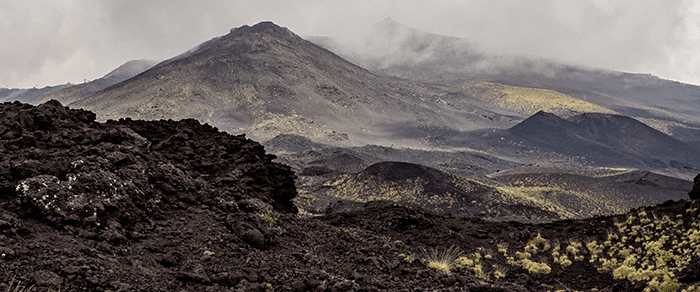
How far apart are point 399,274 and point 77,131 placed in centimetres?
639

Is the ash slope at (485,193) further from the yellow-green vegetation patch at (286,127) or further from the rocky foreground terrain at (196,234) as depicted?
the yellow-green vegetation patch at (286,127)

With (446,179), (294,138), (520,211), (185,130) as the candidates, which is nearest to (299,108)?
(294,138)

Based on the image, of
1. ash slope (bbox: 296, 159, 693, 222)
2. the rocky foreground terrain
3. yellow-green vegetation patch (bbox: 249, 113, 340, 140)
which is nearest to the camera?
the rocky foreground terrain

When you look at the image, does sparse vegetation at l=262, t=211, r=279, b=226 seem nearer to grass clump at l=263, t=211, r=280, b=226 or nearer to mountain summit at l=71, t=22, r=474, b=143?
grass clump at l=263, t=211, r=280, b=226

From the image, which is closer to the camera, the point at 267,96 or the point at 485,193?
the point at 485,193

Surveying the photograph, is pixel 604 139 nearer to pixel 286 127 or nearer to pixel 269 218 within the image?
pixel 286 127

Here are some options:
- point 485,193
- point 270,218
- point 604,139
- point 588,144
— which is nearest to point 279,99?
point 588,144

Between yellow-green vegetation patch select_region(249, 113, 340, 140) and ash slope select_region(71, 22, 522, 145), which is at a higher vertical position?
ash slope select_region(71, 22, 522, 145)

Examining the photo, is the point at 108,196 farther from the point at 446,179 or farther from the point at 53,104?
the point at 446,179

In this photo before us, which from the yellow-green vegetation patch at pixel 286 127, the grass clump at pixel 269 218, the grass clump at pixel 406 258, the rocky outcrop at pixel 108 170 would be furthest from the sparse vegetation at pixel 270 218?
the yellow-green vegetation patch at pixel 286 127

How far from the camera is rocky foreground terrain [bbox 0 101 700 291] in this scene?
5.80 meters

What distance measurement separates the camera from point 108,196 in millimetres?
6988

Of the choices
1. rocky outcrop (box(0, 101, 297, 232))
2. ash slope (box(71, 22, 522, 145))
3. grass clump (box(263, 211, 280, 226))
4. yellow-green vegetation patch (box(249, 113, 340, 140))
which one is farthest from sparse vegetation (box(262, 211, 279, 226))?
ash slope (box(71, 22, 522, 145))

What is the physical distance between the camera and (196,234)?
733 centimetres
